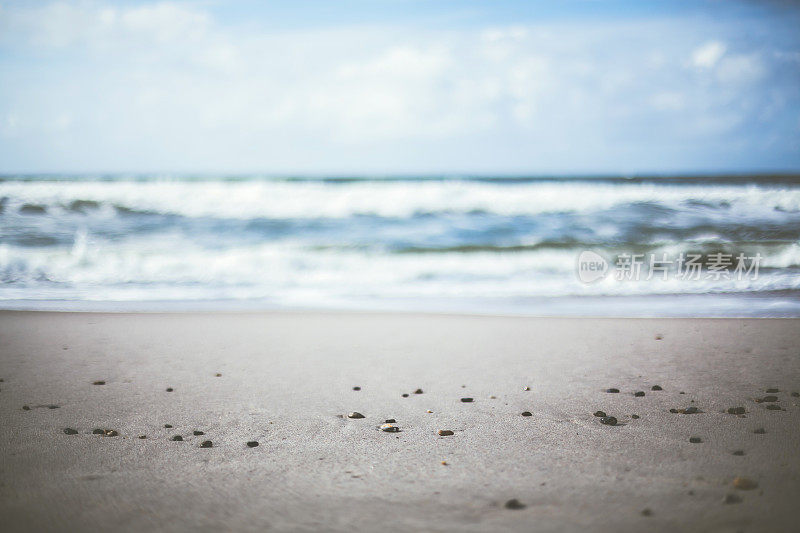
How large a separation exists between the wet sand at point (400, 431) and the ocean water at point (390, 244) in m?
1.95

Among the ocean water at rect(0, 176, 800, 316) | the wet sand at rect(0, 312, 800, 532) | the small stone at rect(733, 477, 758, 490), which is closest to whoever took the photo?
the wet sand at rect(0, 312, 800, 532)

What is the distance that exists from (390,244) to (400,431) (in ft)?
32.5

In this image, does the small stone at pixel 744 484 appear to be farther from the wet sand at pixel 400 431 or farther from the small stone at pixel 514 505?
the small stone at pixel 514 505

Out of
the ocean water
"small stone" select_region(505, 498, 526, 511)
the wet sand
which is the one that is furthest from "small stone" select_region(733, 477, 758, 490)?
the ocean water

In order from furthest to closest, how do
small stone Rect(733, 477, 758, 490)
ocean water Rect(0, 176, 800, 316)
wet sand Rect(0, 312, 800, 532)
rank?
ocean water Rect(0, 176, 800, 316), small stone Rect(733, 477, 758, 490), wet sand Rect(0, 312, 800, 532)

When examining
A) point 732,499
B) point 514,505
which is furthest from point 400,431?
point 732,499

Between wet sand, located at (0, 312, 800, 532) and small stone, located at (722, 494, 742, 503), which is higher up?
small stone, located at (722, 494, 742, 503)

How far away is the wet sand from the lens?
2084 millimetres

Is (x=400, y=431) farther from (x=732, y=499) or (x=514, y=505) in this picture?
(x=732, y=499)

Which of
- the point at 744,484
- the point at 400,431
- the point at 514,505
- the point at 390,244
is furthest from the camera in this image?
the point at 390,244

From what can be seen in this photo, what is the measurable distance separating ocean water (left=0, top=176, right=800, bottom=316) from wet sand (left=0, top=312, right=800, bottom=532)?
195cm

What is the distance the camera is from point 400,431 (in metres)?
2.89

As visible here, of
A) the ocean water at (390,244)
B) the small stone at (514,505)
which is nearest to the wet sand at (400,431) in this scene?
the small stone at (514,505)

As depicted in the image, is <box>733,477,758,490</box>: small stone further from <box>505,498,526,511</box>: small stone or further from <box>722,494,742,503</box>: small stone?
<box>505,498,526,511</box>: small stone
